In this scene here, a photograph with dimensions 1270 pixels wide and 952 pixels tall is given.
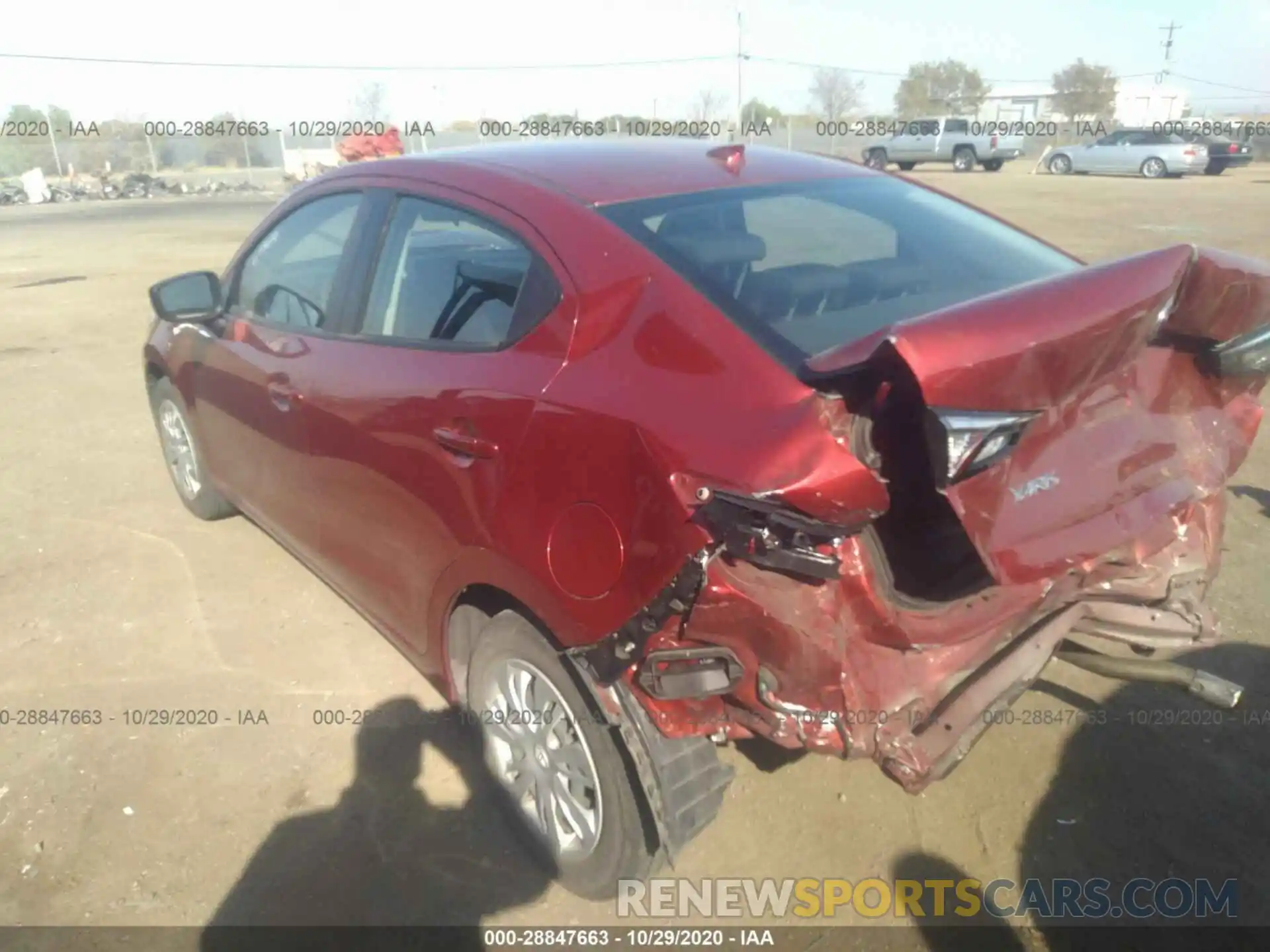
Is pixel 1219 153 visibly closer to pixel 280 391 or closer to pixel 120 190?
pixel 280 391

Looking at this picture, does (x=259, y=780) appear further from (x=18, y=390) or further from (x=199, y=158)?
(x=199, y=158)

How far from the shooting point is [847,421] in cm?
187

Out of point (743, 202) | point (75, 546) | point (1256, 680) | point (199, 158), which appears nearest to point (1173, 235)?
point (1256, 680)

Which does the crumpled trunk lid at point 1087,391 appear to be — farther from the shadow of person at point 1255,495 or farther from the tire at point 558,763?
the shadow of person at point 1255,495

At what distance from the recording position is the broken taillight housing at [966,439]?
5.62 feet

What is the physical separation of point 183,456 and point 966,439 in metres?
4.13

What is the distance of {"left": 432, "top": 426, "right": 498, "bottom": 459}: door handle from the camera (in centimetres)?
233

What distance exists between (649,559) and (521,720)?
84cm

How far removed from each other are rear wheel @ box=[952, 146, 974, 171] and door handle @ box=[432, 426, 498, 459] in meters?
34.0

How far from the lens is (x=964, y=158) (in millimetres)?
32812

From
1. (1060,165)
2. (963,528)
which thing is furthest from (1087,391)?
(1060,165)

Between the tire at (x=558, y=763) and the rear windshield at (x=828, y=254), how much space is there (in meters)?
0.99

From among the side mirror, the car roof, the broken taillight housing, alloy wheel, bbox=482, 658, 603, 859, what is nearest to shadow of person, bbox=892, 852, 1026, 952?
alloy wheel, bbox=482, 658, 603, 859

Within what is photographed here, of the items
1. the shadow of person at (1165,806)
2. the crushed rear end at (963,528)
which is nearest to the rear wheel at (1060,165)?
the shadow of person at (1165,806)
